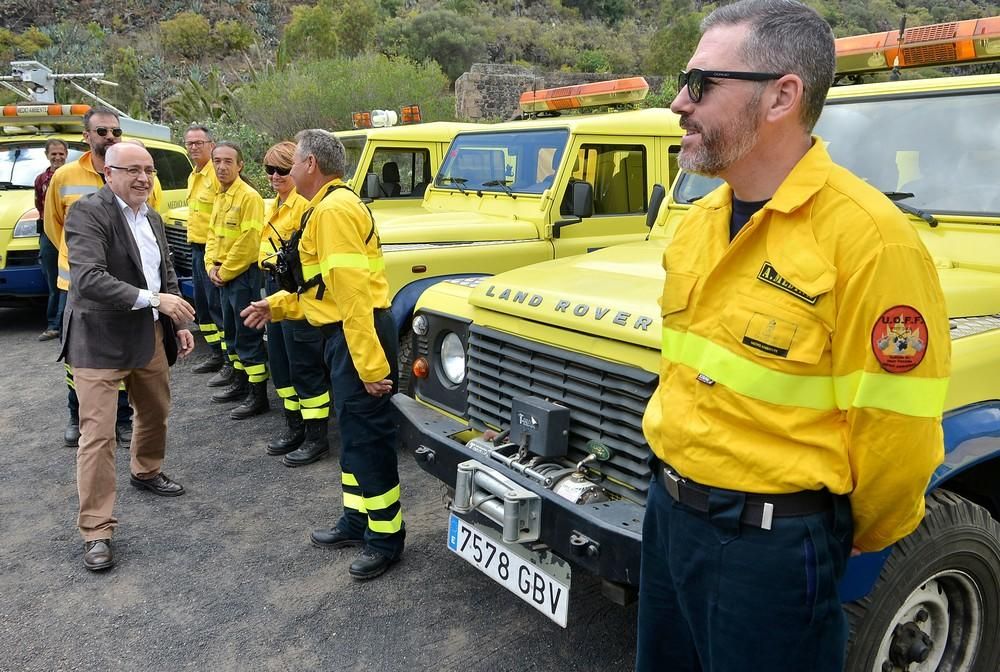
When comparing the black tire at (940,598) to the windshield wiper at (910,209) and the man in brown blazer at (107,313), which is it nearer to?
the windshield wiper at (910,209)

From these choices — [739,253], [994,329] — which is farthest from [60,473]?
[994,329]

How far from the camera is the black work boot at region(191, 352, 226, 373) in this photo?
683 centimetres

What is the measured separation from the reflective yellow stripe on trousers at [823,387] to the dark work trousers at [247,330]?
14.9 ft

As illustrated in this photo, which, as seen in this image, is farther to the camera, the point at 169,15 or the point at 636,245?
the point at 169,15

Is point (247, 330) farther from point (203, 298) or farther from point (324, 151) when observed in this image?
point (324, 151)

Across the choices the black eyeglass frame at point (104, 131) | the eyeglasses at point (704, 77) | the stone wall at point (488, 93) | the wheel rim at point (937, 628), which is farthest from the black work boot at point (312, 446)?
the stone wall at point (488, 93)

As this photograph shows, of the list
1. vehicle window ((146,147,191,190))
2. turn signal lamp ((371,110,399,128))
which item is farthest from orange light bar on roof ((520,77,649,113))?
vehicle window ((146,147,191,190))

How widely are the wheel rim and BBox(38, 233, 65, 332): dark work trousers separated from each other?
7126 millimetres

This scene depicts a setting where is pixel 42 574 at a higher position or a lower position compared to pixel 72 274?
lower

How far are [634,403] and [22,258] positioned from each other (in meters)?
7.63

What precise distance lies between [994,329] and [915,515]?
101 cm

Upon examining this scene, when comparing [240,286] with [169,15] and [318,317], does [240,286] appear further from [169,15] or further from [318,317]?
[169,15]

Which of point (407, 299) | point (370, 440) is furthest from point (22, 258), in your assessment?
point (370, 440)

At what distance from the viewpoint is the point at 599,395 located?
2.45 meters
